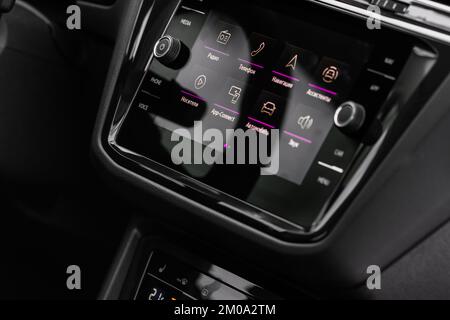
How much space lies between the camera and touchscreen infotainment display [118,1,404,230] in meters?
0.59

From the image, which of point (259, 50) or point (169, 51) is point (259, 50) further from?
point (169, 51)

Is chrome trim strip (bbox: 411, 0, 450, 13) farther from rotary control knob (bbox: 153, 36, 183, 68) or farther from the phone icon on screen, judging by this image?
rotary control knob (bbox: 153, 36, 183, 68)

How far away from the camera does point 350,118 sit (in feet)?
1.83

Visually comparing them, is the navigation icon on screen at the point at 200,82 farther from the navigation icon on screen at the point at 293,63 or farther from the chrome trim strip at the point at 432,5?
the chrome trim strip at the point at 432,5

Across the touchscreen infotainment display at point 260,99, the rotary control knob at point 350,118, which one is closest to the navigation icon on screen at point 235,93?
the touchscreen infotainment display at point 260,99

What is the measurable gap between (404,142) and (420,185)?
0.16 feet

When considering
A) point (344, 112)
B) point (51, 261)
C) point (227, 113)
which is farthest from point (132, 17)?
point (51, 261)

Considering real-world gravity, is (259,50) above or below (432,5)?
below

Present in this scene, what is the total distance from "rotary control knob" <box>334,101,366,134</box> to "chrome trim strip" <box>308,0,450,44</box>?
95 mm

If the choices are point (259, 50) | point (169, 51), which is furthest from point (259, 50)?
point (169, 51)

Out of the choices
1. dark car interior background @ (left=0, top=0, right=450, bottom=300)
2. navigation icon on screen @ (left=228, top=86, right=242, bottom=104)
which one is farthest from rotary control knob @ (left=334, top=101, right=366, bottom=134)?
navigation icon on screen @ (left=228, top=86, right=242, bottom=104)

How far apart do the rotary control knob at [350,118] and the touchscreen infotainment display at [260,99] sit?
1cm

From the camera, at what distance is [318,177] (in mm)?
587

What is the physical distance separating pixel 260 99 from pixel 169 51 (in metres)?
0.13
